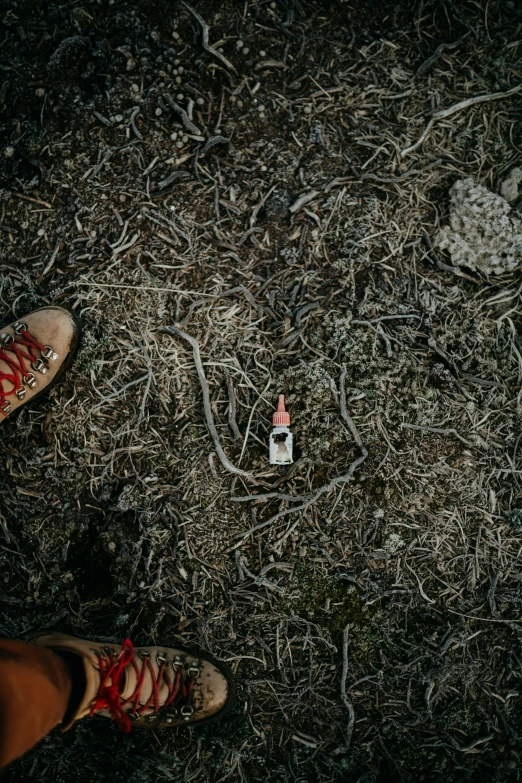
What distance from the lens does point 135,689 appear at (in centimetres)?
219

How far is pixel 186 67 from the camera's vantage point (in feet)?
8.33

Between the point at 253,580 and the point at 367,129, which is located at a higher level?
the point at 367,129

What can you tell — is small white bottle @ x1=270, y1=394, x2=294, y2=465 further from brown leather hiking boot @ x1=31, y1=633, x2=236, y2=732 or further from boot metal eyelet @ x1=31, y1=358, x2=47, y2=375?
boot metal eyelet @ x1=31, y1=358, x2=47, y2=375

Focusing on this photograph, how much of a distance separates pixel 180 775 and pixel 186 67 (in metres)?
3.50

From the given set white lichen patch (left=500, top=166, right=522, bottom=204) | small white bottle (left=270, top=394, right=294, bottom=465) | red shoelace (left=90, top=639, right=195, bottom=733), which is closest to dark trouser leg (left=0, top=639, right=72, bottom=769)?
red shoelace (left=90, top=639, right=195, bottom=733)

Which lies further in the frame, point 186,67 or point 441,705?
point 186,67

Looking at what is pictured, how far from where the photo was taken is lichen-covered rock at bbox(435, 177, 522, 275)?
248cm

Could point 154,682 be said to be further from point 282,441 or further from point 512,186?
point 512,186

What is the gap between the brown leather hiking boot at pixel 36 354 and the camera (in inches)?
96.0

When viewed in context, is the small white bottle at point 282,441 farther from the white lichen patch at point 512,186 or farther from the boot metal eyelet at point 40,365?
the white lichen patch at point 512,186

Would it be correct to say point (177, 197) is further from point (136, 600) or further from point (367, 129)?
point (136, 600)

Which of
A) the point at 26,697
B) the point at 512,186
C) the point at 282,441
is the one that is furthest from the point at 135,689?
the point at 512,186

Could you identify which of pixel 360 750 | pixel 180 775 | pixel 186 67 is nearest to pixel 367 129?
pixel 186 67

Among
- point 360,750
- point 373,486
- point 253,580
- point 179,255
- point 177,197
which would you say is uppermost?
point 177,197
